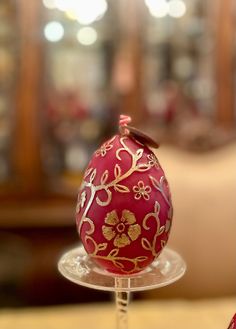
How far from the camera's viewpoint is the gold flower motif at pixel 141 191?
703mm

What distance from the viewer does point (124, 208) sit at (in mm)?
694

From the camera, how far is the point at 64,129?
8.96ft

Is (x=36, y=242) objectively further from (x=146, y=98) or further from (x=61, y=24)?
(x=61, y=24)

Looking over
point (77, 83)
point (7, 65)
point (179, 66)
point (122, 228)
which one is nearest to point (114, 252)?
point (122, 228)

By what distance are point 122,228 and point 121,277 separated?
0.08 meters

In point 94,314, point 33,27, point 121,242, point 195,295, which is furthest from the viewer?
point 33,27

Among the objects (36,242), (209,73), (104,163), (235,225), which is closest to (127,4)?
(209,73)

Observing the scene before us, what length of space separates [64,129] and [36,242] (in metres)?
0.55

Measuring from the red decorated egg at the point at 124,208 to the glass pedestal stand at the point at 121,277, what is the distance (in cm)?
2

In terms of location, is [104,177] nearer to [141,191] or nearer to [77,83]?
[141,191]

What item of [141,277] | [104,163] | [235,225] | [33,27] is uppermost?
[33,27]

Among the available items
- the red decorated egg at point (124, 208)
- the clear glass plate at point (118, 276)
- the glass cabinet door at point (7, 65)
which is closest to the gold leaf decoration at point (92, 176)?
the red decorated egg at point (124, 208)

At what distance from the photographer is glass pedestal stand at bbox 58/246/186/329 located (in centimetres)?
72

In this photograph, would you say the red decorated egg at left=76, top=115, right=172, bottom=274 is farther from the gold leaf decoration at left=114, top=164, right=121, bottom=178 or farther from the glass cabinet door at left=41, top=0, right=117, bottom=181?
the glass cabinet door at left=41, top=0, right=117, bottom=181
